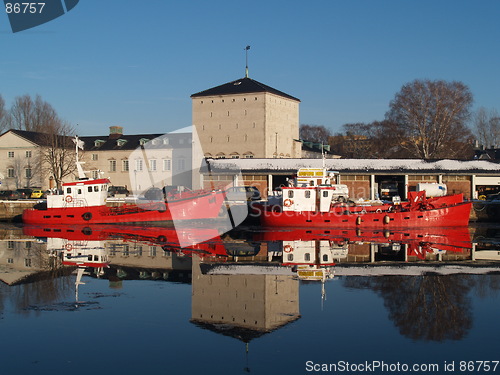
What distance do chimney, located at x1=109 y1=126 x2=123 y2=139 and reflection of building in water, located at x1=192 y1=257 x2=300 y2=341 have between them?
5408 centimetres

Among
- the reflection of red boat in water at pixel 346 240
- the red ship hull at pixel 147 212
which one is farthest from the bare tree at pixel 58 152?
the reflection of red boat in water at pixel 346 240

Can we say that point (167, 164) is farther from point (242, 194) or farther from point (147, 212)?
point (147, 212)

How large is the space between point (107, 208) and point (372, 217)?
17.1 m

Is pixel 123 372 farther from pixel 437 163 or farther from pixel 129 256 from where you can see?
pixel 437 163

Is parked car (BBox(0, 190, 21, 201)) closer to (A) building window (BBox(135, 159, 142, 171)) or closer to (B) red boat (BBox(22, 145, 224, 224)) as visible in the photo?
(B) red boat (BBox(22, 145, 224, 224))

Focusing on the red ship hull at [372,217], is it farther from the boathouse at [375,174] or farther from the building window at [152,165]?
the building window at [152,165]

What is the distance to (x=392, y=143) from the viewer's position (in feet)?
203

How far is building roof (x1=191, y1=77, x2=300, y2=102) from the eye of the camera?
67125mm

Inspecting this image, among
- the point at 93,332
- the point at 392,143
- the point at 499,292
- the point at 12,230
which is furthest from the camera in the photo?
the point at 392,143

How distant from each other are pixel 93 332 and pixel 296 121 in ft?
206

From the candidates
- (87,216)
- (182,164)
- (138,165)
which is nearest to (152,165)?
(138,165)

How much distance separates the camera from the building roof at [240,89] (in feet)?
220

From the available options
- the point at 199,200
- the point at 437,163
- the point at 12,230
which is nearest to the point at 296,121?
the point at 437,163

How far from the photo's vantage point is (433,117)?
192ft
